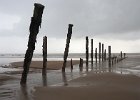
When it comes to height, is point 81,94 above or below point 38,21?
below

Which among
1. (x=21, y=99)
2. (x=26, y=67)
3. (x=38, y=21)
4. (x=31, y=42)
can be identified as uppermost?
(x=38, y=21)

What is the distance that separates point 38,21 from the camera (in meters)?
13.8

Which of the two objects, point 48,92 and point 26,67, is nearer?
point 48,92

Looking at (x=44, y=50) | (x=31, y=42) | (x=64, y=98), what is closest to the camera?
(x=64, y=98)

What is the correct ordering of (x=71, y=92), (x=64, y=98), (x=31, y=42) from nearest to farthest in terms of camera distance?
(x=64, y=98) → (x=71, y=92) → (x=31, y=42)

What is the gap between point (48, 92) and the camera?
10.9 m

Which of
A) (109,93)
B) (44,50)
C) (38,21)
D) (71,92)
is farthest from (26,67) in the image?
(44,50)

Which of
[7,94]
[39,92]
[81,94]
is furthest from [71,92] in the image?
[7,94]

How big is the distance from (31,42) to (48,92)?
3632 millimetres

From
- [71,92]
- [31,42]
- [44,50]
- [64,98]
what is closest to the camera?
[64,98]

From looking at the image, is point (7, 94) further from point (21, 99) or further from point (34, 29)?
point (34, 29)

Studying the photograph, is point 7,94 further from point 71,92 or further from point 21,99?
point 71,92

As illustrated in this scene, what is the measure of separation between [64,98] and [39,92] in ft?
5.47

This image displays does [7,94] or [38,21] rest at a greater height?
[38,21]
